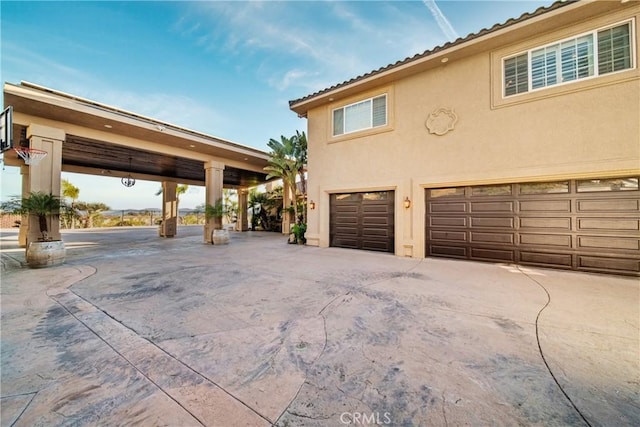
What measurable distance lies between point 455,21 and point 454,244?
22.3 feet

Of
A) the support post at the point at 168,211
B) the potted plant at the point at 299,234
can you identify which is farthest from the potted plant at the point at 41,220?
the support post at the point at 168,211

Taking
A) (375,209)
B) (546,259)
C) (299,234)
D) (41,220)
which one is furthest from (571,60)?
(41,220)

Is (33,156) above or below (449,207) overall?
above

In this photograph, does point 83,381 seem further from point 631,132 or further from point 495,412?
point 631,132

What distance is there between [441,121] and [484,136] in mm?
1221

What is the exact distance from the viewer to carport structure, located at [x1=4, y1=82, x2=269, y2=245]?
680 cm

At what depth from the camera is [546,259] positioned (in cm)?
589

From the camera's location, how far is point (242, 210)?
62.5ft

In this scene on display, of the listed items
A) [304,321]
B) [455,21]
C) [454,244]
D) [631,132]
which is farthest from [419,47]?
[304,321]

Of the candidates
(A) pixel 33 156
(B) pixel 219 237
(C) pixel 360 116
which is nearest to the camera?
(A) pixel 33 156

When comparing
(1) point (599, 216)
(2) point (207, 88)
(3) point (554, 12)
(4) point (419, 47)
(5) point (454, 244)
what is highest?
(2) point (207, 88)

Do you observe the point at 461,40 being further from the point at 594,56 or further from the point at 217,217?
the point at 217,217

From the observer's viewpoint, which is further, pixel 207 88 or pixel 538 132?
pixel 207 88

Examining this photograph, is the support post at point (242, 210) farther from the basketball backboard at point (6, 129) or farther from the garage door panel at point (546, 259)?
the garage door panel at point (546, 259)
